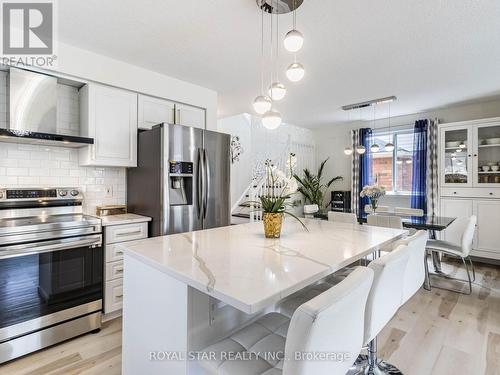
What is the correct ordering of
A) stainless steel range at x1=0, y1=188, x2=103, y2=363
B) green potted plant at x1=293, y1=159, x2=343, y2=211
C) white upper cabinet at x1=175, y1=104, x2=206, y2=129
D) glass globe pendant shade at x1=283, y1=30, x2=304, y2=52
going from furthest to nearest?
green potted plant at x1=293, y1=159, x2=343, y2=211
white upper cabinet at x1=175, y1=104, x2=206, y2=129
stainless steel range at x1=0, y1=188, x2=103, y2=363
glass globe pendant shade at x1=283, y1=30, x2=304, y2=52

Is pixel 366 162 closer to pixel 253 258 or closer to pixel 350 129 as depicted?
pixel 350 129

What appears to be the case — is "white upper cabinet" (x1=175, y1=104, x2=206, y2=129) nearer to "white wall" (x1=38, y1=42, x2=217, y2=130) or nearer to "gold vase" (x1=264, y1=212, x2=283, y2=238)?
"white wall" (x1=38, y1=42, x2=217, y2=130)

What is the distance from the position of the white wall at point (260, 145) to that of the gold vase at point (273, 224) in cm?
383

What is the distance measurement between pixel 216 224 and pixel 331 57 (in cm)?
218

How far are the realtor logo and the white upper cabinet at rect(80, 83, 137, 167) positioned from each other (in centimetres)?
42

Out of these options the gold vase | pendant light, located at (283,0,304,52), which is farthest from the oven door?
pendant light, located at (283,0,304,52)

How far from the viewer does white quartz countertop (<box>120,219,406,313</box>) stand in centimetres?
94

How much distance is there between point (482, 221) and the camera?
13.2 ft

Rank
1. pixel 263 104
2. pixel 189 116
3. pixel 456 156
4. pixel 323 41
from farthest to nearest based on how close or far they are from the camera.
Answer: pixel 456 156 < pixel 189 116 < pixel 323 41 < pixel 263 104

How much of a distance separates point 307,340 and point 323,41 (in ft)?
8.05

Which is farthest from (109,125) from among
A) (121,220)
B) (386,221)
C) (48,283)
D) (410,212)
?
(410,212)

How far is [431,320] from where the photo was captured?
8.14 feet

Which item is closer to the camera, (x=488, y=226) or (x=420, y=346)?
(x=420, y=346)

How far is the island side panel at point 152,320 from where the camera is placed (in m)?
1.12
